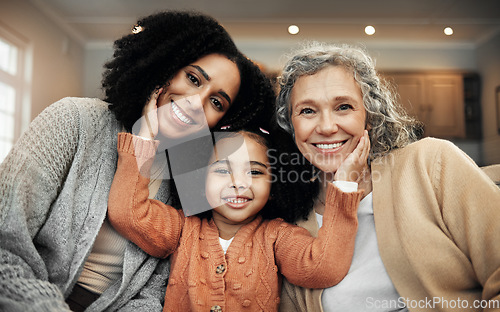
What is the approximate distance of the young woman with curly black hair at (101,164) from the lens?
3.62 feet

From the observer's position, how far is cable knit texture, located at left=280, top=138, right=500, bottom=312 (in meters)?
1.08

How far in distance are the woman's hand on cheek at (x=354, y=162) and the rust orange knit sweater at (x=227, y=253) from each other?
67 millimetres

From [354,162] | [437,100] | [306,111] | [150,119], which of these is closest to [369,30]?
[437,100]

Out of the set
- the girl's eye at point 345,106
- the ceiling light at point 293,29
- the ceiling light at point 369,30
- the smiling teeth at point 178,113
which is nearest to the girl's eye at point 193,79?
the smiling teeth at point 178,113

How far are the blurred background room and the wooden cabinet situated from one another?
0.01m

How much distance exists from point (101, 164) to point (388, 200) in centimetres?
92

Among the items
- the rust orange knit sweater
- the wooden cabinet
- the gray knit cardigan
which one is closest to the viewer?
the gray knit cardigan

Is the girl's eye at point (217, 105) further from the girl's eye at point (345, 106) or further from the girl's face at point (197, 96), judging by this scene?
the girl's eye at point (345, 106)

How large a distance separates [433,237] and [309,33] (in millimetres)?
4430

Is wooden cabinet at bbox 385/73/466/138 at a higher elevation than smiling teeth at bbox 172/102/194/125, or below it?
higher

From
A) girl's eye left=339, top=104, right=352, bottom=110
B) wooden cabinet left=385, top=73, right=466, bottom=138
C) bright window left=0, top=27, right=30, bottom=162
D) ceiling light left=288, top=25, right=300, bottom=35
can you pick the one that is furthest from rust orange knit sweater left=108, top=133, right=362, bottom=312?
wooden cabinet left=385, top=73, right=466, bottom=138

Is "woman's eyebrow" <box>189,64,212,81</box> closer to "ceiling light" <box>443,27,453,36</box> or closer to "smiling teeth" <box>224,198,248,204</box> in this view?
"smiling teeth" <box>224,198,248,204</box>

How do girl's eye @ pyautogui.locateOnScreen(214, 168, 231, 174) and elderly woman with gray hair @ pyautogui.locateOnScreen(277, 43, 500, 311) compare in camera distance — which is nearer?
elderly woman with gray hair @ pyautogui.locateOnScreen(277, 43, 500, 311)

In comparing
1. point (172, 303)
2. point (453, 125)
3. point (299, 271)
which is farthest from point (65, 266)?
point (453, 125)
